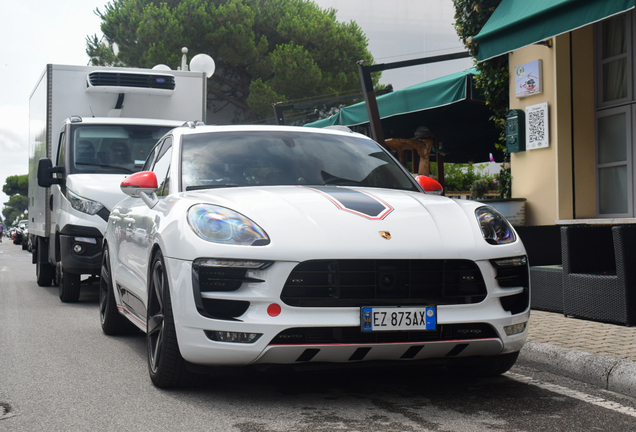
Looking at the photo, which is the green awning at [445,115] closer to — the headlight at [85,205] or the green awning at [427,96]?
the green awning at [427,96]

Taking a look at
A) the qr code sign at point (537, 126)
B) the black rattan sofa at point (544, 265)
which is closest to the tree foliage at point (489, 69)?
the qr code sign at point (537, 126)

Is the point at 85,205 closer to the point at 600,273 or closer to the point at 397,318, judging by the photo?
the point at 600,273

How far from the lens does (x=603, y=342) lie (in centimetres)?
549

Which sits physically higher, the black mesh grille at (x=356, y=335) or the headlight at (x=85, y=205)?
the headlight at (x=85, y=205)

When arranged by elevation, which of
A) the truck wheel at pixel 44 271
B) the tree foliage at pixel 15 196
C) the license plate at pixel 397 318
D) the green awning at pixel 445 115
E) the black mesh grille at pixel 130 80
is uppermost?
the tree foliage at pixel 15 196

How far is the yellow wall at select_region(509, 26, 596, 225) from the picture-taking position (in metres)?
8.85

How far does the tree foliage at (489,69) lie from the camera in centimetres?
989

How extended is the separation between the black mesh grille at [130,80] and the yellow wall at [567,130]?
5.27 meters

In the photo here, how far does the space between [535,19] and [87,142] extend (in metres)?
5.64

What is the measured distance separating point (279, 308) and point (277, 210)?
581mm

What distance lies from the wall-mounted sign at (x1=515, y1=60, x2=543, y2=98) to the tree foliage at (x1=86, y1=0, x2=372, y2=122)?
24501mm

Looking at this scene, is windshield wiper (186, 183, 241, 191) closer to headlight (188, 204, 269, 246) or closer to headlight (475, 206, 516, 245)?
headlight (188, 204, 269, 246)

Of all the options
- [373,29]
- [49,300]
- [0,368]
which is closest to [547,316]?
[0,368]

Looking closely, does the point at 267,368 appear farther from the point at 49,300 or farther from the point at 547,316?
the point at 49,300
